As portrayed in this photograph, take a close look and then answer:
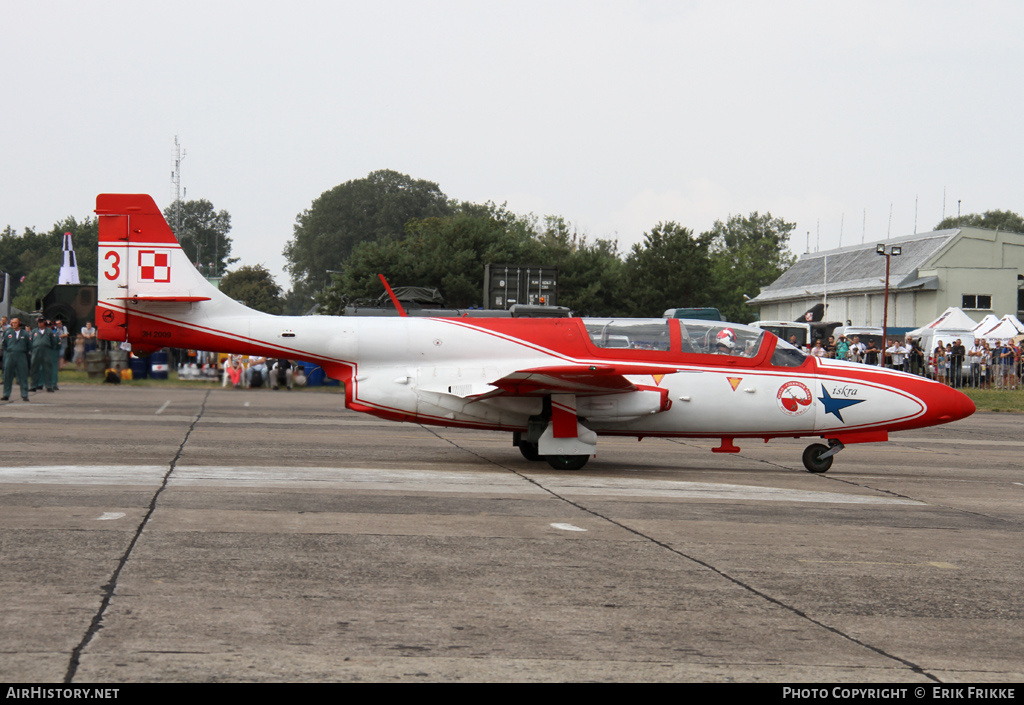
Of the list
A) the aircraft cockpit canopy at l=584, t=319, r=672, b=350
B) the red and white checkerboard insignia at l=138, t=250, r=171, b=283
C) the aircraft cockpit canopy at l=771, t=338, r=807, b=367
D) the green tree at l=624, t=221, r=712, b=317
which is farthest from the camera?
the green tree at l=624, t=221, r=712, b=317

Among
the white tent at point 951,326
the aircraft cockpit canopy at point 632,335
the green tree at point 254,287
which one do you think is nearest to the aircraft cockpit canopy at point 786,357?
the aircraft cockpit canopy at point 632,335

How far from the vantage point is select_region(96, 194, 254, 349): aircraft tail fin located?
13648mm

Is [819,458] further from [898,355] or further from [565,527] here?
[898,355]

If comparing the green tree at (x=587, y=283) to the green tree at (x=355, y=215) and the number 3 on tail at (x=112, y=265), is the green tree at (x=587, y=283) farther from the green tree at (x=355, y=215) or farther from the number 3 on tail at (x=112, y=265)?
the number 3 on tail at (x=112, y=265)

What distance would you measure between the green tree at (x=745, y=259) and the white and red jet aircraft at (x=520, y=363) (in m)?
77.8

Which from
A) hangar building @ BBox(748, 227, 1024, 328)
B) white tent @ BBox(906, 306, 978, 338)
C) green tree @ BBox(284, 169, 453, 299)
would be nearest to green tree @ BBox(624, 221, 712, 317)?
hangar building @ BBox(748, 227, 1024, 328)

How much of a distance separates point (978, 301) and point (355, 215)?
80.9 meters

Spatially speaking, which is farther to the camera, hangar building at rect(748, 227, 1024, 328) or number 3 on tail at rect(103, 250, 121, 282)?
hangar building at rect(748, 227, 1024, 328)

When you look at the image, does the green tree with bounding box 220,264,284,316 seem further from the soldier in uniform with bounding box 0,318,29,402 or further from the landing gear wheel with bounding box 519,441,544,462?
the landing gear wheel with bounding box 519,441,544,462

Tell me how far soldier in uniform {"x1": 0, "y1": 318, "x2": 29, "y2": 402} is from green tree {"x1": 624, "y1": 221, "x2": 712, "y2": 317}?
61.7 metres

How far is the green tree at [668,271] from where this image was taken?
83000 millimetres

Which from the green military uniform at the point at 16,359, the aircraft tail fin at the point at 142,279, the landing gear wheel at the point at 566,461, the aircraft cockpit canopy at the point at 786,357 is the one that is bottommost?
the landing gear wheel at the point at 566,461

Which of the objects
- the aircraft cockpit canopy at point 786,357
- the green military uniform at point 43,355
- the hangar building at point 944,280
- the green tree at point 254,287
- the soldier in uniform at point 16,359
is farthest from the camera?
the green tree at point 254,287

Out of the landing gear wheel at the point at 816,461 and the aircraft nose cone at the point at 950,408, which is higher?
the aircraft nose cone at the point at 950,408
